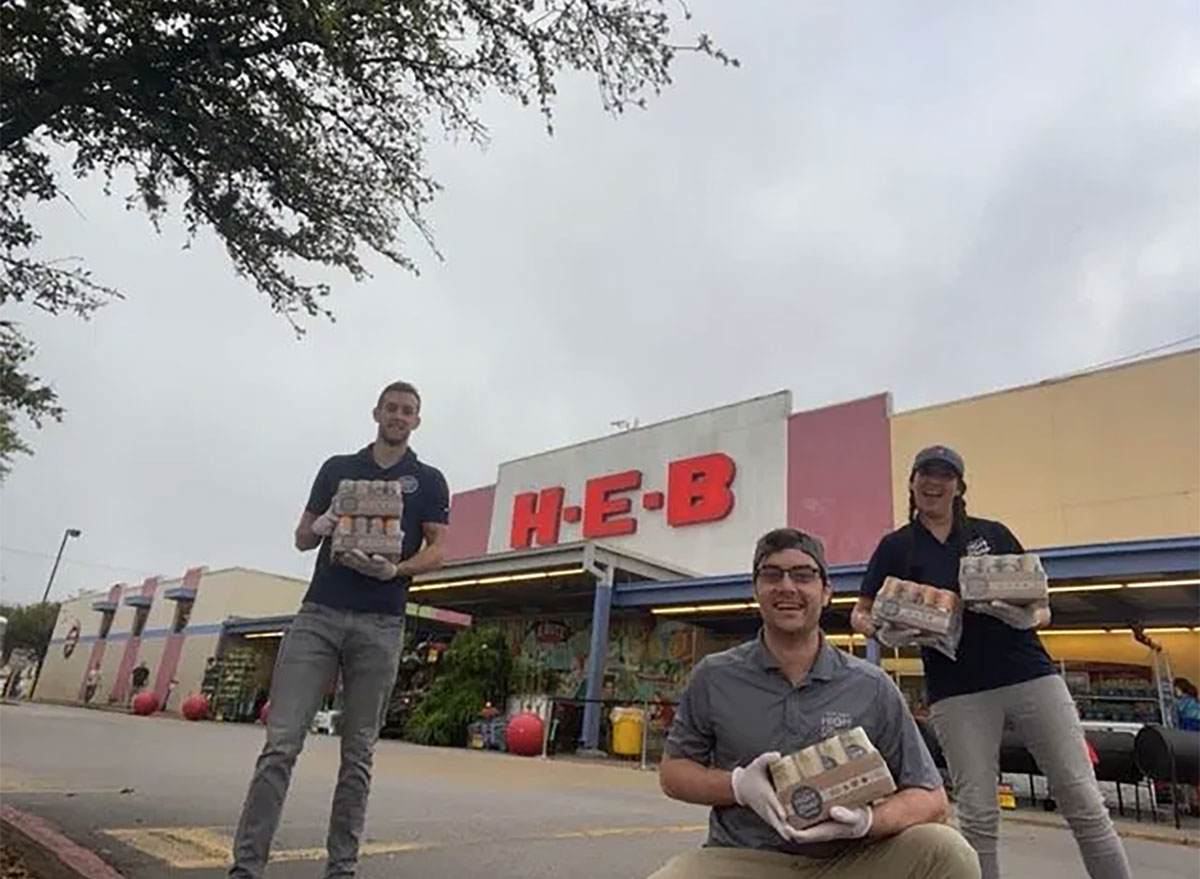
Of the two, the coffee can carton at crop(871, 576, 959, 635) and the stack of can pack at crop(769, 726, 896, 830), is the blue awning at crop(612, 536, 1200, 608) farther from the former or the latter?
the stack of can pack at crop(769, 726, 896, 830)

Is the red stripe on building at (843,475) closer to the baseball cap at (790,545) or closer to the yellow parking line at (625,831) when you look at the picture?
the yellow parking line at (625,831)

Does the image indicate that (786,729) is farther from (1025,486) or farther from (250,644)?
(250,644)

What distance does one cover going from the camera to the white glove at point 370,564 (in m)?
2.81

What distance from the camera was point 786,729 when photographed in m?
1.83

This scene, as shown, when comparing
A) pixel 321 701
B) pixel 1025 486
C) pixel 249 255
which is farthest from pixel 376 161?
pixel 1025 486

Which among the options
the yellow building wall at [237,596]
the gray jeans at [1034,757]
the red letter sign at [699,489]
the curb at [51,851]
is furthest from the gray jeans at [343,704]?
the yellow building wall at [237,596]

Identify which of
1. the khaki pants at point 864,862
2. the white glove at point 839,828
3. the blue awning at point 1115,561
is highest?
the blue awning at point 1115,561

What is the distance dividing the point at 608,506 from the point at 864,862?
61.3 feet

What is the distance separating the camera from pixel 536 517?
2197 cm

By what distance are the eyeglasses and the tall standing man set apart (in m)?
1.43

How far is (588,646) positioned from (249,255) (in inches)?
522

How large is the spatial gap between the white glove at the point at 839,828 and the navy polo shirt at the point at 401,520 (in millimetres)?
1697

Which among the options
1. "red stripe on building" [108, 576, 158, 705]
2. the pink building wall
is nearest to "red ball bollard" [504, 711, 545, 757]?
the pink building wall

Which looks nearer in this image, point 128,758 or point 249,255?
point 249,255
